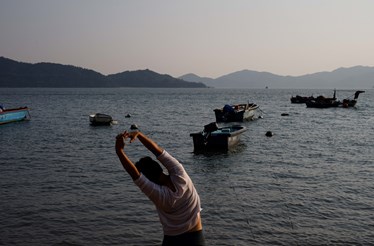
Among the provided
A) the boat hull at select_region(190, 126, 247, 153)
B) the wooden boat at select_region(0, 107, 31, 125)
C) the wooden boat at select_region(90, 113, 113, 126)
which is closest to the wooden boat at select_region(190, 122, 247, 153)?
the boat hull at select_region(190, 126, 247, 153)

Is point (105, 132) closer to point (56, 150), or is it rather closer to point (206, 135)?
point (56, 150)

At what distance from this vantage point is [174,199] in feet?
16.0

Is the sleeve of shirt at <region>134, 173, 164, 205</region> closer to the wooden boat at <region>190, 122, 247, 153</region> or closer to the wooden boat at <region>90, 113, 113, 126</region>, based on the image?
the wooden boat at <region>190, 122, 247, 153</region>

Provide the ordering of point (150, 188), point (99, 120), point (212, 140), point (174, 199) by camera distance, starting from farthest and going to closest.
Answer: point (99, 120) < point (212, 140) < point (174, 199) < point (150, 188)

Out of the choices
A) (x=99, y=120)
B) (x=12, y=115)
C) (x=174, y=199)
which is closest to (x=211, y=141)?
(x=99, y=120)

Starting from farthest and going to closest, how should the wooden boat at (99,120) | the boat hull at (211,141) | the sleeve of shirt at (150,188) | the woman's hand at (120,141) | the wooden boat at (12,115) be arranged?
the wooden boat at (12,115), the wooden boat at (99,120), the boat hull at (211,141), the woman's hand at (120,141), the sleeve of shirt at (150,188)

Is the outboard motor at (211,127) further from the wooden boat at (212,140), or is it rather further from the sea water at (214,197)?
the sea water at (214,197)

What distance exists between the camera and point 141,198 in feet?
56.0

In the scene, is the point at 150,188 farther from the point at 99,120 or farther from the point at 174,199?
the point at 99,120

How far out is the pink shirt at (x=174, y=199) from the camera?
4.81m

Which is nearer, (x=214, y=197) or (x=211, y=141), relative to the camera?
(x=214, y=197)

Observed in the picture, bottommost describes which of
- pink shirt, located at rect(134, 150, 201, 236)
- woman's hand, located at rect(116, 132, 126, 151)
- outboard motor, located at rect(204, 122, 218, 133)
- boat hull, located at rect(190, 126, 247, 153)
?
boat hull, located at rect(190, 126, 247, 153)

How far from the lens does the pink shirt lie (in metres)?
4.81

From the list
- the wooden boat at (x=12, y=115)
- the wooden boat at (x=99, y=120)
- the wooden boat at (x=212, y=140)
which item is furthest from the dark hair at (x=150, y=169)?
the wooden boat at (x=12, y=115)
